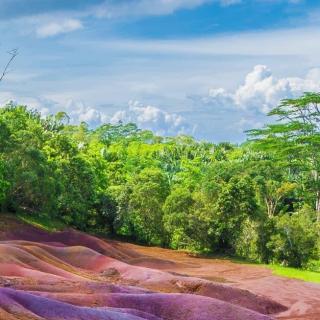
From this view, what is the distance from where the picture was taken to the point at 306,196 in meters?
74.2

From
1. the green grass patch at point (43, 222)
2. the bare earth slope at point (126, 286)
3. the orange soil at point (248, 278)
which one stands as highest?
the green grass patch at point (43, 222)

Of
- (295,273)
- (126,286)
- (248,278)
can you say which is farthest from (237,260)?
(126,286)

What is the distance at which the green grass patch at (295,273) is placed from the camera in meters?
46.9

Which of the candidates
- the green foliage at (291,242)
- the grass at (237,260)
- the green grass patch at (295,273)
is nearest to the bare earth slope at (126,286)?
the green grass patch at (295,273)

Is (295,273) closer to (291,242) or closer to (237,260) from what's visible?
(291,242)

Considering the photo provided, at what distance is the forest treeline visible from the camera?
181 ft

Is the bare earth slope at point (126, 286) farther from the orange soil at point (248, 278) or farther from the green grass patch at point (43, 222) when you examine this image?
the green grass patch at point (43, 222)

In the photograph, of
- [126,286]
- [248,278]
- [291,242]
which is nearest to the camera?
[126,286]

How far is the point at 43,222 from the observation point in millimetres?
56531

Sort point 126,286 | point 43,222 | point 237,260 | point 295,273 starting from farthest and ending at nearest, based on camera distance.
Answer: point 237,260 < point 43,222 < point 295,273 < point 126,286

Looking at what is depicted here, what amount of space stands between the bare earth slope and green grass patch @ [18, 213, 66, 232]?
69.7 inches

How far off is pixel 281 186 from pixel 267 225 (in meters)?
15.4

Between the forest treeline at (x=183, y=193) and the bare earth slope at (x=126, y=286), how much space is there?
3483mm

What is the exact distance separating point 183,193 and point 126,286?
3056 cm
